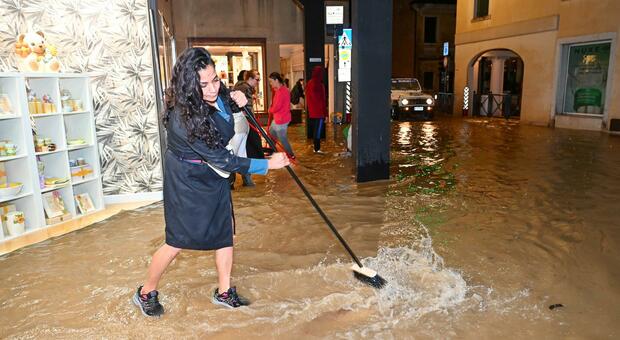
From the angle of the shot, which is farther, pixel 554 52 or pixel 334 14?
pixel 554 52

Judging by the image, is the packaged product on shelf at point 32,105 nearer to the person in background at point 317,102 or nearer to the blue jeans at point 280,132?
the blue jeans at point 280,132

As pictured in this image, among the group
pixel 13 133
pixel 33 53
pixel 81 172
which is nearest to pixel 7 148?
pixel 13 133

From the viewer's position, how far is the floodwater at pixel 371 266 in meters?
3.02

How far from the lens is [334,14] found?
1223cm

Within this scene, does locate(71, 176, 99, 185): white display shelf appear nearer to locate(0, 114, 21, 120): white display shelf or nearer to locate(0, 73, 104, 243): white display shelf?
locate(0, 73, 104, 243): white display shelf

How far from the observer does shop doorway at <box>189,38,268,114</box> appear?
51.9 feet

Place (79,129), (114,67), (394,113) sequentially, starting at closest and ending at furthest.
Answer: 1. (79,129)
2. (114,67)
3. (394,113)

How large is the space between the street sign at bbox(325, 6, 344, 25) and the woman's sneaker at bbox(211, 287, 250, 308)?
1028cm

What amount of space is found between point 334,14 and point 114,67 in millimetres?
7857

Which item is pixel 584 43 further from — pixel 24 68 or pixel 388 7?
pixel 24 68

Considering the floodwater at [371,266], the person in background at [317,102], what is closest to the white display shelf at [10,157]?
the floodwater at [371,266]

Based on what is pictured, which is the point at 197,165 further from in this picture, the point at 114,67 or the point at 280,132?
the point at 280,132

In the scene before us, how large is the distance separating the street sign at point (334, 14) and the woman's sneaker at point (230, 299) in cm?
1028

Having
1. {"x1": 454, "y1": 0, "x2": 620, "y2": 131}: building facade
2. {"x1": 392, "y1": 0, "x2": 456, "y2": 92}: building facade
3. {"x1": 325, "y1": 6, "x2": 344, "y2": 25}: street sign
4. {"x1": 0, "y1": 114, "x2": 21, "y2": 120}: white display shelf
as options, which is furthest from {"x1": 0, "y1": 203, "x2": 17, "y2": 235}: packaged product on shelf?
{"x1": 392, "y1": 0, "x2": 456, "y2": 92}: building facade
